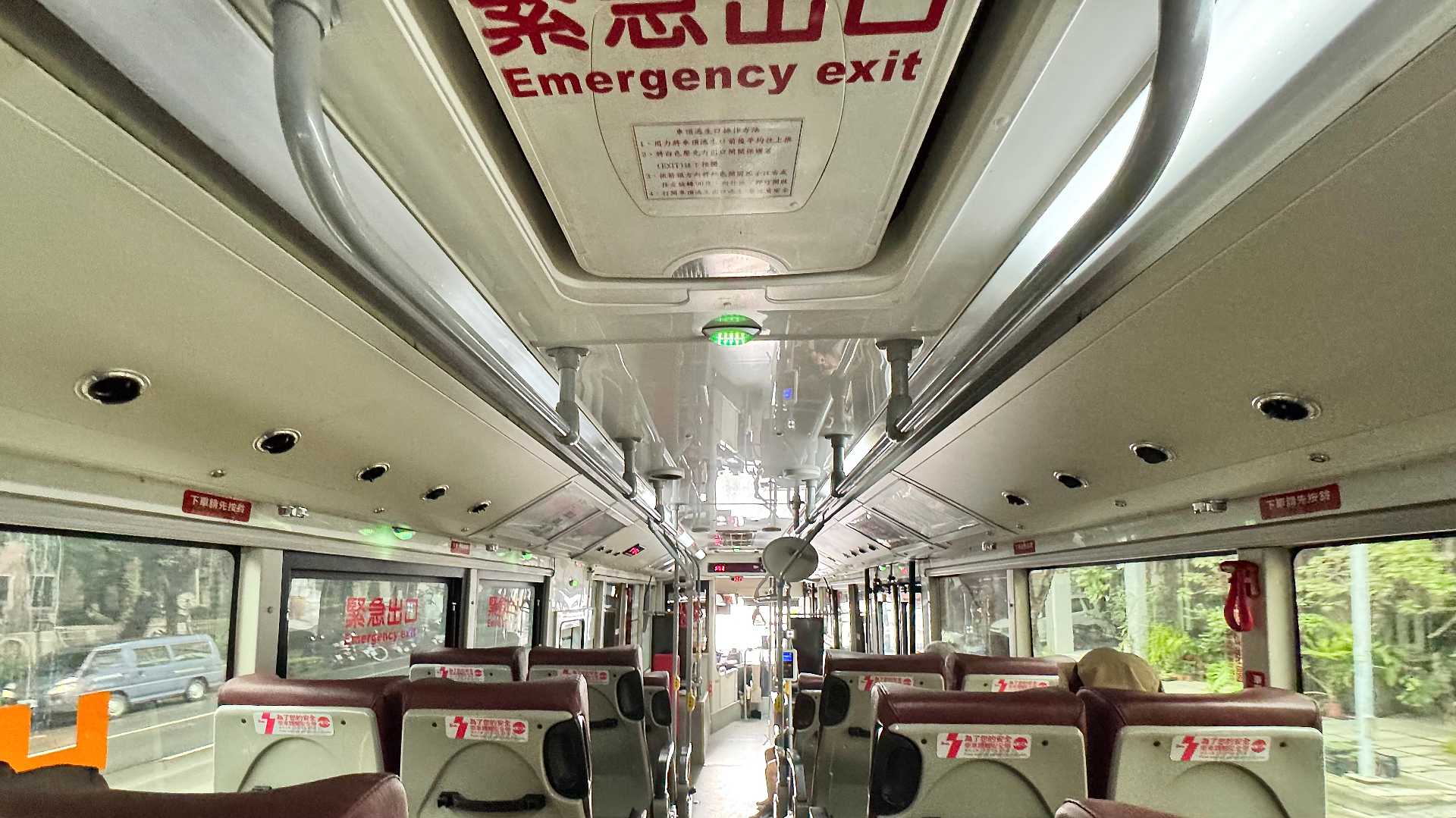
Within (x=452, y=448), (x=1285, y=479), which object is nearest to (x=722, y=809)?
(x=452, y=448)

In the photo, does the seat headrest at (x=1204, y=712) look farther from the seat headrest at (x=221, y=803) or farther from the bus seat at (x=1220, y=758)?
the seat headrest at (x=221, y=803)

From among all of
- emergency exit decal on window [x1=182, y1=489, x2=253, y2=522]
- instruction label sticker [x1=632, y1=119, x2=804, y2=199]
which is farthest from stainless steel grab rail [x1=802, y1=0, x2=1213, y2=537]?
emergency exit decal on window [x1=182, y1=489, x2=253, y2=522]

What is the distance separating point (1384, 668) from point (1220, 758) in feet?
4.25

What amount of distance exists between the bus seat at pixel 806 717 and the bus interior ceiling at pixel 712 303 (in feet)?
10.2

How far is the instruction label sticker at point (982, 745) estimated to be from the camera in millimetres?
2852

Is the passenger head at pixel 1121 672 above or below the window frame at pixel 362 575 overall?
below

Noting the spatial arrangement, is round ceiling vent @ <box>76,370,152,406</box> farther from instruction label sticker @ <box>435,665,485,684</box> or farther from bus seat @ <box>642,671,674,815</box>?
bus seat @ <box>642,671,674,815</box>

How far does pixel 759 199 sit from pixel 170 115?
3.95 ft

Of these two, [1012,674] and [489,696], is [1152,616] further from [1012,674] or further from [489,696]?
[489,696]

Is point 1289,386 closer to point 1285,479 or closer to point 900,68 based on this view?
point 1285,479

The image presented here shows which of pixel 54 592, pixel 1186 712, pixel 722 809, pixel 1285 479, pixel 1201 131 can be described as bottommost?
pixel 722 809

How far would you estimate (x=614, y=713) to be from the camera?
6168mm

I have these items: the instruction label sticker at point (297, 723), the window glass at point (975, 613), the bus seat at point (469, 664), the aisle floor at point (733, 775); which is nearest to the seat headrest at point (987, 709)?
the instruction label sticker at point (297, 723)

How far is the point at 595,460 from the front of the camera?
17.4ft
